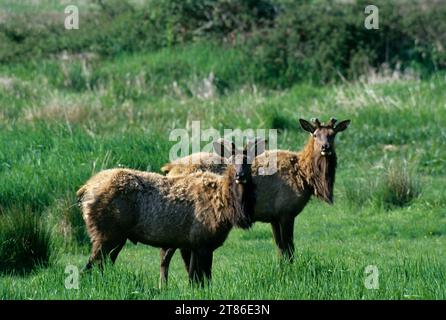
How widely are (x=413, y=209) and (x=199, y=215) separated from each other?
229 inches

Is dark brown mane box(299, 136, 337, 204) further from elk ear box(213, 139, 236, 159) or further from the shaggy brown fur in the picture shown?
the shaggy brown fur

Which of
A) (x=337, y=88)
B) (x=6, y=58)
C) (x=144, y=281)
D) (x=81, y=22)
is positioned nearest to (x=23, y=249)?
(x=144, y=281)

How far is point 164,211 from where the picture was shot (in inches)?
478

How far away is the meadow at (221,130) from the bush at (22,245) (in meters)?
0.02

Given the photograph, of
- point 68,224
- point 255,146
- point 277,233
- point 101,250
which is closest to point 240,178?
point 255,146

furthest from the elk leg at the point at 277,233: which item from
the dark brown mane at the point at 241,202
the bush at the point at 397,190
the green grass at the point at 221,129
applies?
the bush at the point at 397,190

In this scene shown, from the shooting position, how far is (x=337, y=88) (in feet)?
86.6

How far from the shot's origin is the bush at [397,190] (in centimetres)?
1717

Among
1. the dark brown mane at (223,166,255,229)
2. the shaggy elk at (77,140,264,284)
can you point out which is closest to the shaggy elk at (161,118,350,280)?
the shaggy elk at (77,140,264,284)

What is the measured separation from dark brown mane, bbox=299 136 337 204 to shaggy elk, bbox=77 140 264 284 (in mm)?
1878

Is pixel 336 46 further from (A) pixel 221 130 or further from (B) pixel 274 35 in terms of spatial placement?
(A) pixel 221 130
